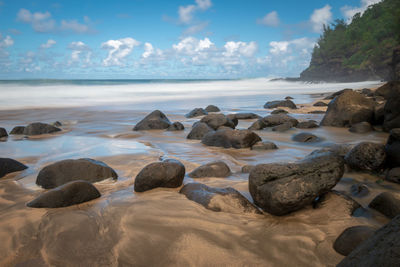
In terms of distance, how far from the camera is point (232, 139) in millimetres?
4891

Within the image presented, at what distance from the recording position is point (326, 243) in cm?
188

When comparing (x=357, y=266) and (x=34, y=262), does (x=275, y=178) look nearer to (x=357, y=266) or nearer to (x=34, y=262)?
(x=357, y=266)

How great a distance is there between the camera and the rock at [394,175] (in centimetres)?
290

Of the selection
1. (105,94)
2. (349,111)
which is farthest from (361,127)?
(105,94)

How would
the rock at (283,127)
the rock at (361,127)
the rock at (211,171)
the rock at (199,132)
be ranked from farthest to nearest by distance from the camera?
the rock at (283,127)
the rock at (361,127)
the rock at (199,132)
the rock at (211,171)

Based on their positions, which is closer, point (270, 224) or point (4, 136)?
point (270, 224)

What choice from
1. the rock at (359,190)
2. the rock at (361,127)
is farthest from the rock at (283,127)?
the rock at (359,190)

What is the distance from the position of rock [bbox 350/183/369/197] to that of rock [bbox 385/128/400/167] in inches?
26.6

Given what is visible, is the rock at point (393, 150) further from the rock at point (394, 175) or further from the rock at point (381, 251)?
the rock at point (381, 251)

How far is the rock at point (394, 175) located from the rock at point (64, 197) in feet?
10.0

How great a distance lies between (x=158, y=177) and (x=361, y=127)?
5.08 meters

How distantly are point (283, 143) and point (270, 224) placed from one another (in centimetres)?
331

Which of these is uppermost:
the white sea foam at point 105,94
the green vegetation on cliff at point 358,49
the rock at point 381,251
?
the green vegetation on cliff at point 358,49

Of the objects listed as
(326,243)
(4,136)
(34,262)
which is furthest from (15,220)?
(4,136)
